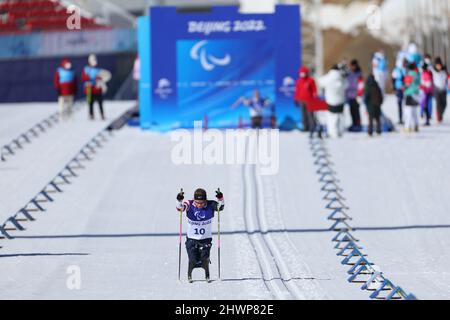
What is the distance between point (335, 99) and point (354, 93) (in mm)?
1678

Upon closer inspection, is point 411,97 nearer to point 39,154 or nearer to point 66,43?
point 39,154

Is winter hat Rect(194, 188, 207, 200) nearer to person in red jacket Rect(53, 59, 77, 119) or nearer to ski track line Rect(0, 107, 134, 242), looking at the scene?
ski track line Rect(0, 107, 134, 242)

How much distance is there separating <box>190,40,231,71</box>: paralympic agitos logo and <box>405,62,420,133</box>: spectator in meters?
4.41

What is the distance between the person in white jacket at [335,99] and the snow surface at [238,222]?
0.34 meters

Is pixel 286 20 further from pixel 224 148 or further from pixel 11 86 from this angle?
pixel 11 86

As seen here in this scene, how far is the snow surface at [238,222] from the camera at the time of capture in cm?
1709

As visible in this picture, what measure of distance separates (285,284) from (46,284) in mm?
3094

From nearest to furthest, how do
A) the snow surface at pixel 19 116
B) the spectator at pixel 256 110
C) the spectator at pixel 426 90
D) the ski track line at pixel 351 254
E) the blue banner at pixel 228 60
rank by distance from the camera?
the ski track line at pixel 351 254 < the spectator at pixel 256 110 < the spectator at pixel 426 90 < the blue banner at pixel 228 60 < the snow surface at pixel 19 116

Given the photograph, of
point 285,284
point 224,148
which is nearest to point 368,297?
point 285,284

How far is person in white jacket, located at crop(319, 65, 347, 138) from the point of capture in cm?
2916

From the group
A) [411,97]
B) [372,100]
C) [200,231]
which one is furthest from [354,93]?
[200,231]

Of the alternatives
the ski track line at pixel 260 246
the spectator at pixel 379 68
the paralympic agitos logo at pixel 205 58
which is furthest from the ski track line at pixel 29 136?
the spectator at pixel 379 68

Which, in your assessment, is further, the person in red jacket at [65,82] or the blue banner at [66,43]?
the blue banner at [66,43]

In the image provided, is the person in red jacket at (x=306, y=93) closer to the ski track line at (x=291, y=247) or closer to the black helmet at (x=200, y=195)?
the ski track line at (x=291, y=247)
